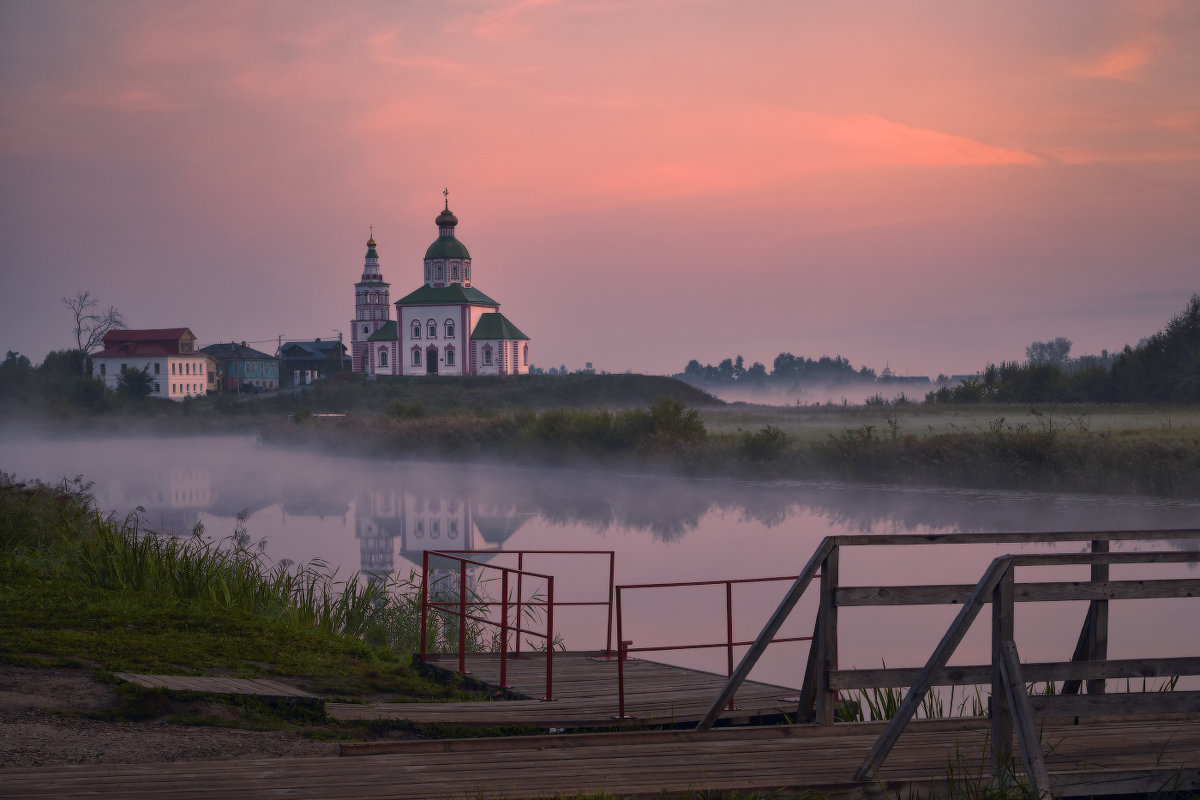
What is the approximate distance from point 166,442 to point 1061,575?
64.3m

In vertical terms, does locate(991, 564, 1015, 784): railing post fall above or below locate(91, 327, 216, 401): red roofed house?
below

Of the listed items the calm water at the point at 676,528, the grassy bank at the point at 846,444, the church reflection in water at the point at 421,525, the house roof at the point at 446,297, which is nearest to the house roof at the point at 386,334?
the house roof at the point at 446,297

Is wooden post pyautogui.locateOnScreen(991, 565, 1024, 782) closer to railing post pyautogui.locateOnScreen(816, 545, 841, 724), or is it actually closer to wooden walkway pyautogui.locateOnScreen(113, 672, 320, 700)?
Result: railing post pyautogui.locateOnScreen(816, 545, 841, 724)

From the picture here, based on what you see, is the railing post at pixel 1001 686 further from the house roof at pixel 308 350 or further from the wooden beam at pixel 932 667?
the house roof at pixel 308 350

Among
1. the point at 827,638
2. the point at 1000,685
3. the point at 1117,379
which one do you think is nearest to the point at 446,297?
the point at 1117,379

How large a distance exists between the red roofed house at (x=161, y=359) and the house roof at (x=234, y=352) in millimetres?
8462

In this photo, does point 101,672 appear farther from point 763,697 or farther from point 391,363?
point 391,363

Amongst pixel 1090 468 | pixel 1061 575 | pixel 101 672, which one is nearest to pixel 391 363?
Answer: pixel 1090 468

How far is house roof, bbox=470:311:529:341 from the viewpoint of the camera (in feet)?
392

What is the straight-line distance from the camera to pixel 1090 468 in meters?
34.2

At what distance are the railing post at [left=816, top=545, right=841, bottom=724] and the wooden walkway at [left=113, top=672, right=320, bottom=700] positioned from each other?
4.04 m

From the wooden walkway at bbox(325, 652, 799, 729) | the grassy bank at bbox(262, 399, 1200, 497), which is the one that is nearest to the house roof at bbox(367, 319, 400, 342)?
the grassy bank at bbox(262, 399, 1200, 497)

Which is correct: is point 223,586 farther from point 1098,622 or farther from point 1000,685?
point 1000,685

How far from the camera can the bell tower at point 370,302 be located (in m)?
137
